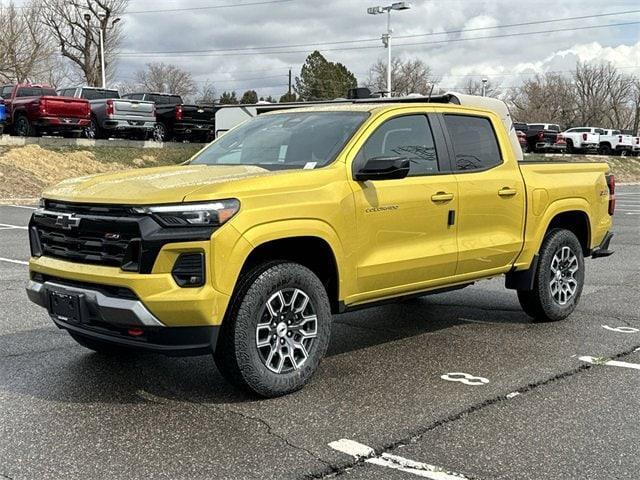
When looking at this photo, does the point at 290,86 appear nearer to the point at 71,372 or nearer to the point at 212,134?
the point at 212,134

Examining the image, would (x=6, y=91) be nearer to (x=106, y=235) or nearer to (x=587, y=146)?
(x=106, y=235)

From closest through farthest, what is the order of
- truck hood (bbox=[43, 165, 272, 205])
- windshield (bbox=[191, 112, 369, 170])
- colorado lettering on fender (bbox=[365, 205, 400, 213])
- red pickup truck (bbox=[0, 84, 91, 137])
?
truck hood (bbox=[43, 165, 272, 205])
colorado lettering on fender (bbox=[365, 205, 400, 213])
windshield (bbox=[191, 112, 369, 170])
red pickup truck (bbox=[0, 84, 91, 137])

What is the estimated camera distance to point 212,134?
94.0ft

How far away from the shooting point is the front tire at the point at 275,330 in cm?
441

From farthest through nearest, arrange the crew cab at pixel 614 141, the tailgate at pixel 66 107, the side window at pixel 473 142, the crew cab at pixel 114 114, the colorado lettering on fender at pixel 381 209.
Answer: the crew cab at pixel 614 141 < the crew cab at pixel 114 114 < the tailgate at pixel 66 107 < the side window at pixel 473 142 < the colorado lettering on fender at pixel 381 209

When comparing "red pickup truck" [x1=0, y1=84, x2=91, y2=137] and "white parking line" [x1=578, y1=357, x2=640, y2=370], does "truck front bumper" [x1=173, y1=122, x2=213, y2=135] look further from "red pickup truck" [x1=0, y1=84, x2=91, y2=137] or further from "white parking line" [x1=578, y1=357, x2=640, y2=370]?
"white parking line" [x1=578, y1=357, x2=640, y2=370]

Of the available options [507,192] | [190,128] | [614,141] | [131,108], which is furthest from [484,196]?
[614,141]

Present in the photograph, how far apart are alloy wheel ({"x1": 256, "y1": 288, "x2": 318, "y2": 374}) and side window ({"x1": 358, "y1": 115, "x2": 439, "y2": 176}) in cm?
118

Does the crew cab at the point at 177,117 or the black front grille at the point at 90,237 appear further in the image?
the crew cab at the point at 177,117

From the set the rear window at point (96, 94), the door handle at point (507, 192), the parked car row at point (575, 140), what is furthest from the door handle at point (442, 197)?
the parked car row at point (575, 140)

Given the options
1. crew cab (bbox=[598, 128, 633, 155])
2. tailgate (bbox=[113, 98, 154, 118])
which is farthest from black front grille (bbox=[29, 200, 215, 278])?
crew cab (bbox=[598, 128, 633, 155])

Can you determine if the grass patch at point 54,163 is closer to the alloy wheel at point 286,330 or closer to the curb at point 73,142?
the curb at point 73,142

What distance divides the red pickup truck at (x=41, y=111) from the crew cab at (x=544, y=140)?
2630 cm

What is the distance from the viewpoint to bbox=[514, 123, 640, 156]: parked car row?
136 ft
